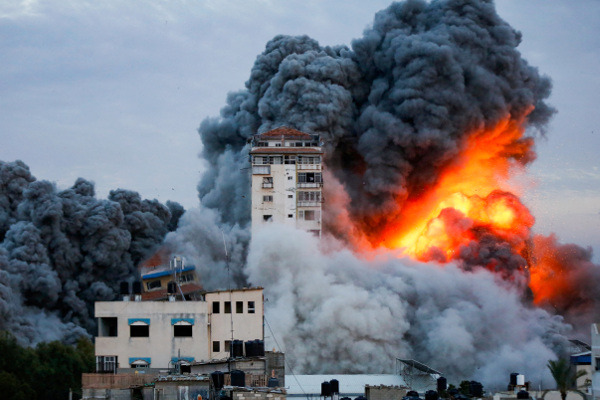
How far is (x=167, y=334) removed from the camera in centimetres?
5831

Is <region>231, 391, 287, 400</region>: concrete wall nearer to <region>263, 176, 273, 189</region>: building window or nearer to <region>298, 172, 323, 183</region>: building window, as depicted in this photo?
<region>263, 176, 273, 189</region>: building window

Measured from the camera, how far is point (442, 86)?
314ft

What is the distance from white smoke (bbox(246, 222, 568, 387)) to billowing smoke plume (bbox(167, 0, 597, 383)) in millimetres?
95

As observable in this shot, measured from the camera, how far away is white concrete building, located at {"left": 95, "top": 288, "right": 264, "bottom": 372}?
58125mm

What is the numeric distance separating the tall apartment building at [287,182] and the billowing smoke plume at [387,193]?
1.88 meters

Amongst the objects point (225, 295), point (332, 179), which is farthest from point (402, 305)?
point (225, 295)

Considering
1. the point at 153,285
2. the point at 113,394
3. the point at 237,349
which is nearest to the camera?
the point at 113,394

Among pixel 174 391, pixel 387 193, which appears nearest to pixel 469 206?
pixel 387 193

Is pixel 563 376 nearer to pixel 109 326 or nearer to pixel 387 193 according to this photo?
pixel 109 326

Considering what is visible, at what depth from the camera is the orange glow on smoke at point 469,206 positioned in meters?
92.4

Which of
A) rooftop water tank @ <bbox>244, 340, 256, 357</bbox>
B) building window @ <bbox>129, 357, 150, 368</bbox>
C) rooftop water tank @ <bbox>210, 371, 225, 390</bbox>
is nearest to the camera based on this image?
rooftop water tank @ <bbox>210, 371, 225, 390</bbox>

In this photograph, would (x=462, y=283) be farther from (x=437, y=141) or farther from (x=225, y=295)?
(x=225, y=295)

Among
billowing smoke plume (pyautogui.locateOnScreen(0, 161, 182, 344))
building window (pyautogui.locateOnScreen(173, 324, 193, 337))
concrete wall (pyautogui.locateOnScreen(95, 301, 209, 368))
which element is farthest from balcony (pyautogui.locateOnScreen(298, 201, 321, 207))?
building window (pyautogui.locateOnScreen(173, 324, 193, 337))

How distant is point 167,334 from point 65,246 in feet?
121
